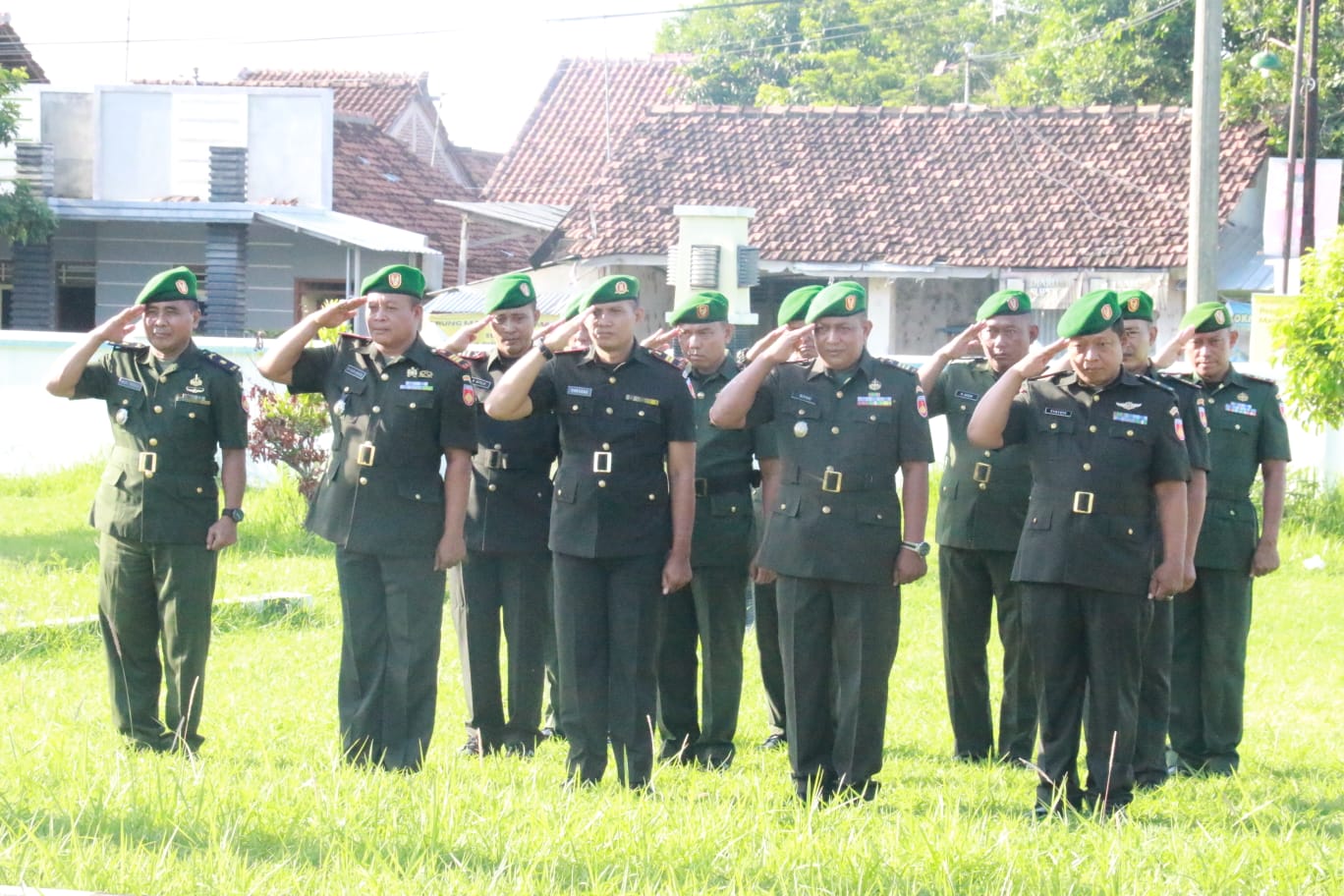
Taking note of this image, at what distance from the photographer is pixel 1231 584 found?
7.70 m

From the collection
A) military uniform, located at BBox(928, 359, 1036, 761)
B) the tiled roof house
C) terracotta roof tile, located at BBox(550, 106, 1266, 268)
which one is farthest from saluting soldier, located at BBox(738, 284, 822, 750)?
terracotta roof tile, located at BBox(550, 106, 1266, 268)

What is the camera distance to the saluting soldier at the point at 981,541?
7707mm

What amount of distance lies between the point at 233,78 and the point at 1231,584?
1530 inches

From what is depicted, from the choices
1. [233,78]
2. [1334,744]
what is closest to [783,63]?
[233,78]

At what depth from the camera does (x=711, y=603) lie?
307 inches

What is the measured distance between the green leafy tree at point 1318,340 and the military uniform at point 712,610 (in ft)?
24.8

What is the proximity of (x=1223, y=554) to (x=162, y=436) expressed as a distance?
446 centimetres

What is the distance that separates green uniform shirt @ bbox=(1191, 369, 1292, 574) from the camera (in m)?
7.63

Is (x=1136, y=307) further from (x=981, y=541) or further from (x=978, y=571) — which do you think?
(x=978, y=571)

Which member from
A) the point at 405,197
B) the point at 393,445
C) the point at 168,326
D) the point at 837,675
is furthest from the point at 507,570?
the point at 405,197

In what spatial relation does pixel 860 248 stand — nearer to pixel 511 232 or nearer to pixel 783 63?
pixel 511 232

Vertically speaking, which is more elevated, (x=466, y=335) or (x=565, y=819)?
(x=466, y=335)

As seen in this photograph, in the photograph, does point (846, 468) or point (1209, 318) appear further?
point (1209, 318)

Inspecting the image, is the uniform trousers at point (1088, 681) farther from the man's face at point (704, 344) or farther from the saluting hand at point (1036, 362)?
the man's face at point (704, 344)
